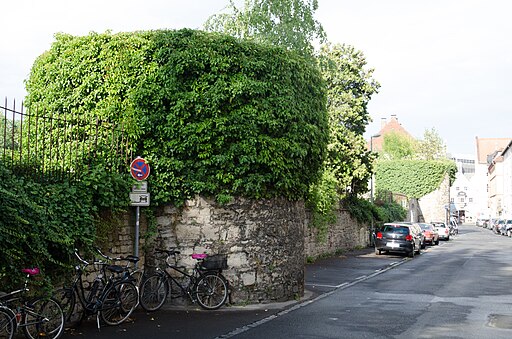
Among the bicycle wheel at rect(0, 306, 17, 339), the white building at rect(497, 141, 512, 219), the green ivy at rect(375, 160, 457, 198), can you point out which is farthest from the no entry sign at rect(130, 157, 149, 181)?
the white building at rect(497, 141, 512, 219)

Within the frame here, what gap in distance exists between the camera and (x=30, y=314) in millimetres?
8156

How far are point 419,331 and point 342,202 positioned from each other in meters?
21.4

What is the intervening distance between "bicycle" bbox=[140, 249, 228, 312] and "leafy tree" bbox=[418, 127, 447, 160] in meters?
69.7

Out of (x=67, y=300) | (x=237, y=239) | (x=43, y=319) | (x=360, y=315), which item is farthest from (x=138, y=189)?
(x=360, y=315)

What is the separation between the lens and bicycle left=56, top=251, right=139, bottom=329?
31.1 ft

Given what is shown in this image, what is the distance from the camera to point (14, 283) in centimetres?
841

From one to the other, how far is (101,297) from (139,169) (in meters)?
2.80

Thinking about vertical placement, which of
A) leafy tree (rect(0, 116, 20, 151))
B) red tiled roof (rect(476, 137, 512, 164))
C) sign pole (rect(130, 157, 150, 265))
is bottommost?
sign pole (rect(130, 157, 150, 265))

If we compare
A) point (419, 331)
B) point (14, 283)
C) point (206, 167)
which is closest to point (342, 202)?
point (206, 167)

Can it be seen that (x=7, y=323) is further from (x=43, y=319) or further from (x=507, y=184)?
(x=507, y=184)

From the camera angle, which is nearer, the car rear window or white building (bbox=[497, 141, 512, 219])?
the car rear window

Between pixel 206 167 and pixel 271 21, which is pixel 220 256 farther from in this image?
pixel 271 21

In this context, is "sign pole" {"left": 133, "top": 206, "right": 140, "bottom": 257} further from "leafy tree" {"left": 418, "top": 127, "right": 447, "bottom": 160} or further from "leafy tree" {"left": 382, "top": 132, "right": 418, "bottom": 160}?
"leafy tree" {"left": 418, "top": 127, "right": 447, "bottom": 160}

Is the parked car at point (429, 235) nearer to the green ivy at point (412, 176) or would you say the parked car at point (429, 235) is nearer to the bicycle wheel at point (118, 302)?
the green ivy at point (412, 176)
